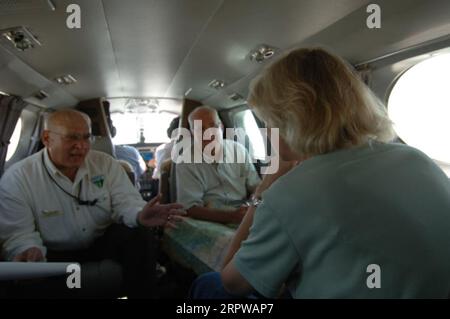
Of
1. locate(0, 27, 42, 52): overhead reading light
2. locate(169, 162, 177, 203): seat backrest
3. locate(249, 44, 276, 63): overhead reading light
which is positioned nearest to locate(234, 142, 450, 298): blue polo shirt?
locate(249, 44, 276, 63): overhead reading light

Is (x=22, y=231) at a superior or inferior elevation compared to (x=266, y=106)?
inferior

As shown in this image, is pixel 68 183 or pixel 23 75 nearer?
pixel 68 183

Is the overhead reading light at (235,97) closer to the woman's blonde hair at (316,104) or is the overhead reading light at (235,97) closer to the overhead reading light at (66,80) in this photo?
the overhead reading light at (66,80)

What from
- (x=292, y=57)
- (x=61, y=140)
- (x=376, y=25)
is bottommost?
(x=61, y=140)

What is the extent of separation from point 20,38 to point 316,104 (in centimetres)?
197

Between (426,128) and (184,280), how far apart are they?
2.22 meters

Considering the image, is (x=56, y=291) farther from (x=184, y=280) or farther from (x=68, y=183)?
(x=184, y=280)

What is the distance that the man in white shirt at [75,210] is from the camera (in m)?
1.84

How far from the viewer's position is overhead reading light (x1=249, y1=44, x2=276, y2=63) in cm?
213

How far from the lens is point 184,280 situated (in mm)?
2236

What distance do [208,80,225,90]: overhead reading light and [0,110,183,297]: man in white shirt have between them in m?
1.47

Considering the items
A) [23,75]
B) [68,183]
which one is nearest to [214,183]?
[68,183]

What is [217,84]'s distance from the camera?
10.4 feet
